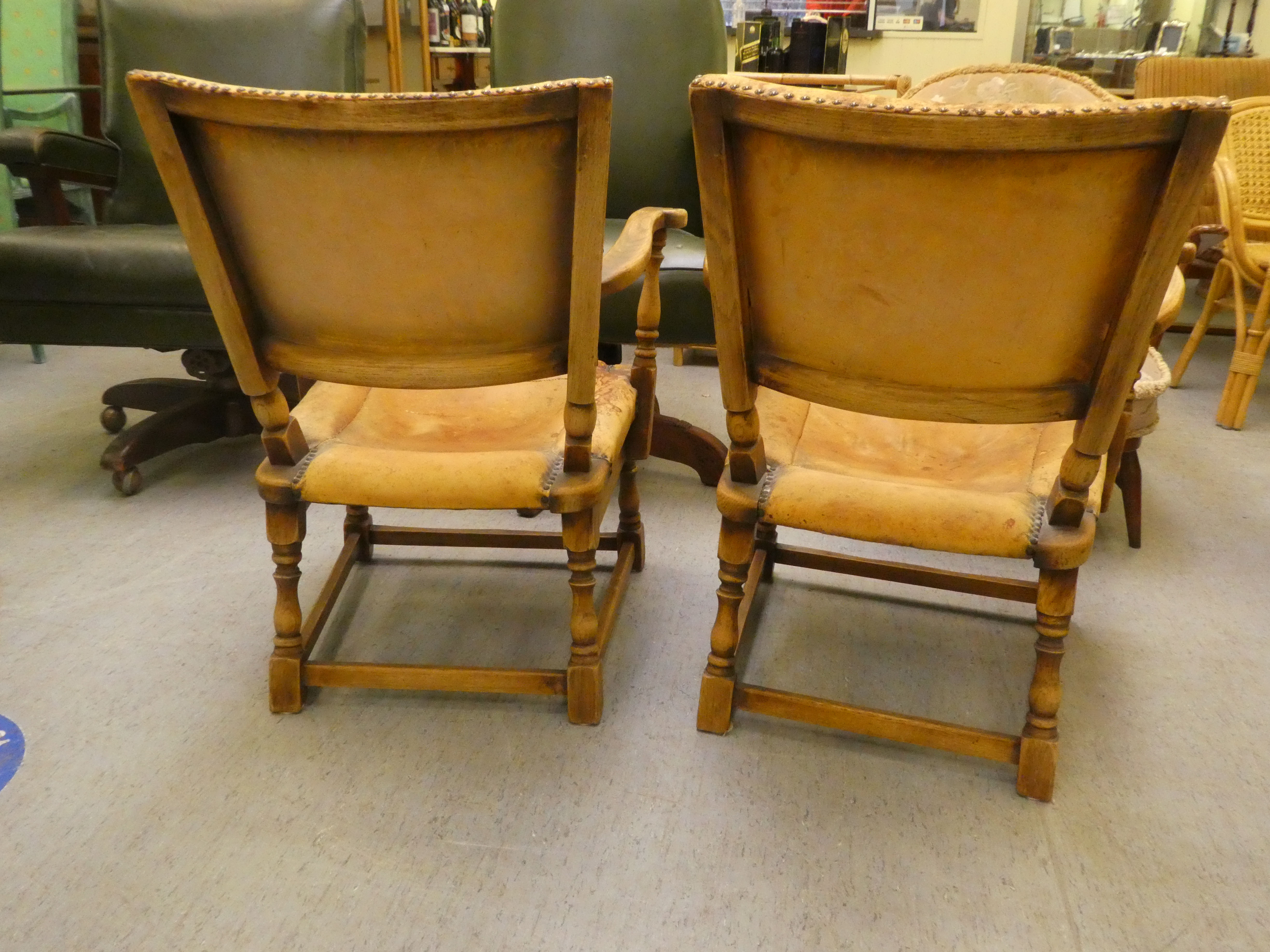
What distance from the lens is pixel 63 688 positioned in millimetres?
1382

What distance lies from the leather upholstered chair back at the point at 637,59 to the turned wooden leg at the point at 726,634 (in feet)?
4.18

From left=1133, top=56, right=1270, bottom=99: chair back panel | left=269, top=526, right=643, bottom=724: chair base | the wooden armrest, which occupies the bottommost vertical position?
left=269, top=526, right=643, bottom=724: chair base

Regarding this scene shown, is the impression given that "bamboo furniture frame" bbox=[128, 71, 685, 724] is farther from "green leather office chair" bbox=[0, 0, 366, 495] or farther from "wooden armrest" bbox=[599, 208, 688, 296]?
"green leather office chair" bbox=[0, 0, 366, 495]

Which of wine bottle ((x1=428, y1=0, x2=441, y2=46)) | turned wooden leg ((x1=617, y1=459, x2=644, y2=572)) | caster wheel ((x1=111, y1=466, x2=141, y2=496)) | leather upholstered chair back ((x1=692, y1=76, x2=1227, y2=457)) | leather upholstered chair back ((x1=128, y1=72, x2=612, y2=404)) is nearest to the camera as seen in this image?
leather upholstered chair back ((x1=692, y1=76, x2=1227, y2=457))

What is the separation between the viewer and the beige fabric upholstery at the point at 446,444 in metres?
1.17

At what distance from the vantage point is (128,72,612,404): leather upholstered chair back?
979mm

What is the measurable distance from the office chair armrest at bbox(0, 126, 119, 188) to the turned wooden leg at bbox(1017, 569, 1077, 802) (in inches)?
89.2

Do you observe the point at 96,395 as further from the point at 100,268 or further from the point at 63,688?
the point at 63,688

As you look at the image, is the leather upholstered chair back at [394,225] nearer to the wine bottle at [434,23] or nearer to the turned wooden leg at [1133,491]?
the turned wooden leg at [1133,491]

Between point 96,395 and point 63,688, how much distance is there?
1.52 meters

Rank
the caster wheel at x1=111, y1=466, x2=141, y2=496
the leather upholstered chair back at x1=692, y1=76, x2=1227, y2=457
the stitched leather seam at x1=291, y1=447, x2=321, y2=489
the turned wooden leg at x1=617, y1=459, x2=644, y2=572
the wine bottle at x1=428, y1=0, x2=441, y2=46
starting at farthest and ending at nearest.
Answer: the wine bottle at x1=428, y1=0, x2=441, y2=46, the caster wheel at x1=111, y1=466, x2=141, y2=496, the turned wooden leg at x1=617, y1=459, x2=644, y2=572, the stitched leather seam at x1=291, y1=447, x2=321, y2=489, the leather upholstered chair back at x1=692, y1=76, x2=1227, y2=457

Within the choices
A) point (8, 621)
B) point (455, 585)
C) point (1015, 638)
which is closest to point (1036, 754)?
point (1015, 638)

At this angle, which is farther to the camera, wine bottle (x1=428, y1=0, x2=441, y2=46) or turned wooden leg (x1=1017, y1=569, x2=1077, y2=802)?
wine bottle (x1=428, y1=0, x2=441, y2=46)

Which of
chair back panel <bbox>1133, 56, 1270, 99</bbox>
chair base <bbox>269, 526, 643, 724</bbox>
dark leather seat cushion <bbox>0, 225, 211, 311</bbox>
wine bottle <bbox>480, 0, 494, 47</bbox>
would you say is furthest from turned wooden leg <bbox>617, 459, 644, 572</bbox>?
chair back panel <bbox>1133, 56, 1270, 99</bbox>
